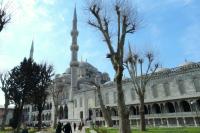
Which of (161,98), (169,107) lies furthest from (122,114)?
(169,107)

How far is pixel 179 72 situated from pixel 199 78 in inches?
147

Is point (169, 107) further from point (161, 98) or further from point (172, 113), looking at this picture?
point (172, 113)

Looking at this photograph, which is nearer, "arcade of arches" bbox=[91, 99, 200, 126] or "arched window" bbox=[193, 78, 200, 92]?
"arcade of arches" bbox=[91, 99, 200, 126]

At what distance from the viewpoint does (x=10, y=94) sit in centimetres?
3531

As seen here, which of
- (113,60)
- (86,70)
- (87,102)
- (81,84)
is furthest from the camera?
(86,70)

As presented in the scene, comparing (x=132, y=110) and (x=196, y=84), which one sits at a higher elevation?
(x=196, y=84)

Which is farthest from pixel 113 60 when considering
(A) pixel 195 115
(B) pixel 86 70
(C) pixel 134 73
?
(B) pixel 86 70

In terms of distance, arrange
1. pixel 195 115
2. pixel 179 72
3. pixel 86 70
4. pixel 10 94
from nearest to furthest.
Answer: pixel 195 115, pixel 10 94, pixel 179 72, pixel 86 70

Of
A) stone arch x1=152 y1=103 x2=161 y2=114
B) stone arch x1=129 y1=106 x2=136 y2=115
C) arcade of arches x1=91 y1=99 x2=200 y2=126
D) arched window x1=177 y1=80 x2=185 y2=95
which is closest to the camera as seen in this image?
arcade of arches x1=91 y1=99 x2=200 y2=126

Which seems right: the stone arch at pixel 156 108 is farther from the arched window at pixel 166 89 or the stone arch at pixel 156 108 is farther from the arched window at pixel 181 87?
the arched window at pixel 181 87

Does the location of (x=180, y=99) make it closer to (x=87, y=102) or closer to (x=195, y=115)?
(x=195, y=115)

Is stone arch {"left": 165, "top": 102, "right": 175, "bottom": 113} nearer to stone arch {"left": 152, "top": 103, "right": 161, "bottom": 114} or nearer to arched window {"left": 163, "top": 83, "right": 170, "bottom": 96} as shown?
arched window {"left": 163, "top": 83, "right": 170, "bottom": 96}

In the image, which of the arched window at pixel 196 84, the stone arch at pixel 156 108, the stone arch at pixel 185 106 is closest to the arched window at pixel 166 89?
the stone arch at pixel 185 106

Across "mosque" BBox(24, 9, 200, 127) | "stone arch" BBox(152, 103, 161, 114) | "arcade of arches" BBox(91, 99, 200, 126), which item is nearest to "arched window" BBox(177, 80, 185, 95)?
"mosque" BBox(24, 9, 200, 127)
